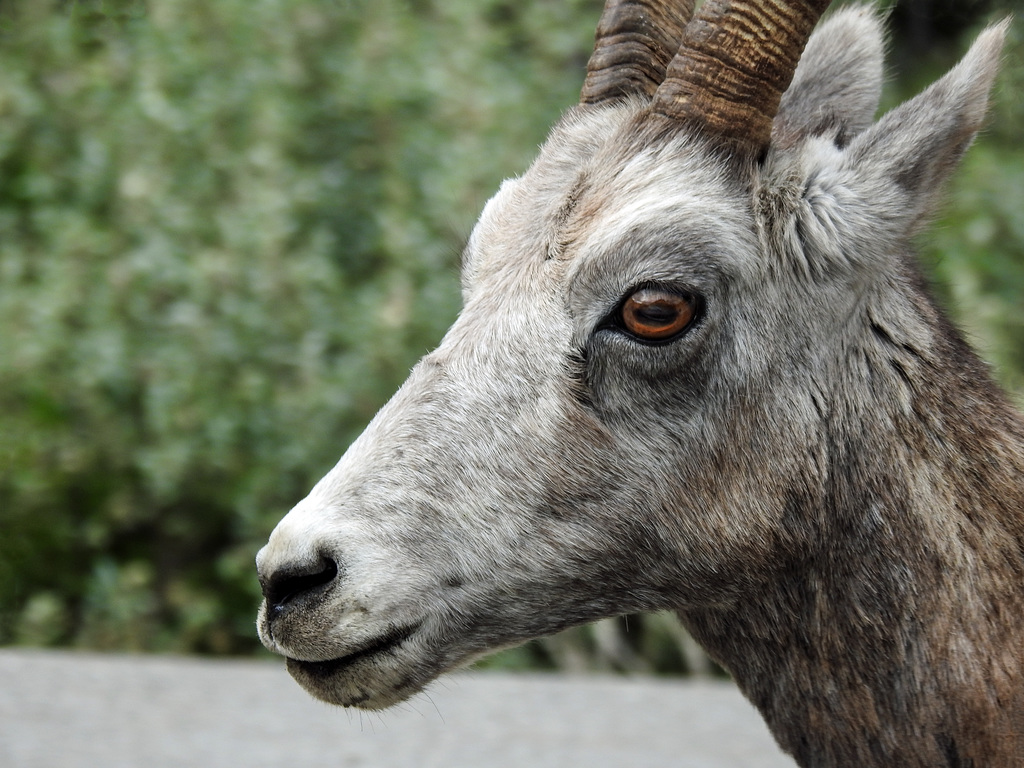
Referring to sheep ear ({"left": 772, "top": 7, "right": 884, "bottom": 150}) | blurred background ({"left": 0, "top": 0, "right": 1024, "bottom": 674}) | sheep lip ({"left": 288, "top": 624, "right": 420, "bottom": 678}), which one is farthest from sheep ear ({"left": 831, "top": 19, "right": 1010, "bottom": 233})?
blurred background ({"left": 0, "top": 0, "right": 1024, "bottom": 674})

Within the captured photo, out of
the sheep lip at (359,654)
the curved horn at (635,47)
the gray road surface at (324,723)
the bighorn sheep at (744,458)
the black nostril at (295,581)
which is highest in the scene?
the curved horn at (635,47)

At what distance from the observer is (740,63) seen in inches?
103

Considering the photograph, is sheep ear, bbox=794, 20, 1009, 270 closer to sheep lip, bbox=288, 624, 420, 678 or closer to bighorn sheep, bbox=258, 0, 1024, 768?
bighorn sheep, bbox=258, 0, 1024, 768

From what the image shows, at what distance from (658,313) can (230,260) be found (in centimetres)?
488

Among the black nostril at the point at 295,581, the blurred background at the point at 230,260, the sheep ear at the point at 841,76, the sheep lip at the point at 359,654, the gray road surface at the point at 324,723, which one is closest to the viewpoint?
the black nostril at the point at 295,581

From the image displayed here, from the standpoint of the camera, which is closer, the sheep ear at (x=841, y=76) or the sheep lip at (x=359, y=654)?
the sheep lip at (x=359, y=654)

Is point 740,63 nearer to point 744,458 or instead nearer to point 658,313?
point 658,313

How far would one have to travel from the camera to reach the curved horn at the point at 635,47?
3.16 metres

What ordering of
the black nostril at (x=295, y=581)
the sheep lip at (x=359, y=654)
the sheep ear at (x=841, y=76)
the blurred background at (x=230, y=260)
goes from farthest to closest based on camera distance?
the blurred background at (x=230, y=260) < the sheep ear at (x=841, y=76) < the sheep lip at (x=359, y=654) < the black nostril at (x=295, y=581)

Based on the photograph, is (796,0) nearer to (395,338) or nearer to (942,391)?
(942,391)

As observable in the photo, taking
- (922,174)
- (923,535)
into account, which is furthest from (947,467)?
(922,174)

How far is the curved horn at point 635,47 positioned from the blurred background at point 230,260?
335 cm

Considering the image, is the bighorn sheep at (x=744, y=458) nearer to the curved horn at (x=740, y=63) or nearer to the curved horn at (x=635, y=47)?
the curved horn at (x=740, y=63)

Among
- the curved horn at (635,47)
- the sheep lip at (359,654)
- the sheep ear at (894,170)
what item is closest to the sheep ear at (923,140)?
the sheep ear at (894,170)
